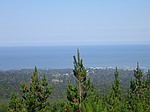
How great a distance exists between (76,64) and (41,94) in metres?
4.58

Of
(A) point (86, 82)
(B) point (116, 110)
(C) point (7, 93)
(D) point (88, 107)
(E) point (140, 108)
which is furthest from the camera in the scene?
(C) point (7, 93)

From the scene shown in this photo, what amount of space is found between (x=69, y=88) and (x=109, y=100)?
11.9 meters

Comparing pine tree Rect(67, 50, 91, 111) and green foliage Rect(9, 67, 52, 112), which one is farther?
green foliage Rect(9, 67, 52, 112)

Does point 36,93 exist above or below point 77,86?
below

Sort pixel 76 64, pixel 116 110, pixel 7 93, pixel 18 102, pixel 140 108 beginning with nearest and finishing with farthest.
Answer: pixel 140 108
pixel 76 64
pixel 116 110
pixel 18 102
pixel 7 93

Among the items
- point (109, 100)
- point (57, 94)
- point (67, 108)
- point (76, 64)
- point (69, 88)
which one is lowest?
point (57, 94)

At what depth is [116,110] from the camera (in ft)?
62.4

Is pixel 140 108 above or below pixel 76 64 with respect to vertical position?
below

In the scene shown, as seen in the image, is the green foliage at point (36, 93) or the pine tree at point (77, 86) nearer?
the pine tree at point (77, 86)

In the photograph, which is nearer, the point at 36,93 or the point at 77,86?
the point at 77,86

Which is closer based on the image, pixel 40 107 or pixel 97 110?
pixel 97 110

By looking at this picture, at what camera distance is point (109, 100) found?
26828 millimetres

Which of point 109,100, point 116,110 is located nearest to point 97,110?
point 116,110

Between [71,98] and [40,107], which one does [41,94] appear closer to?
[40,107]
